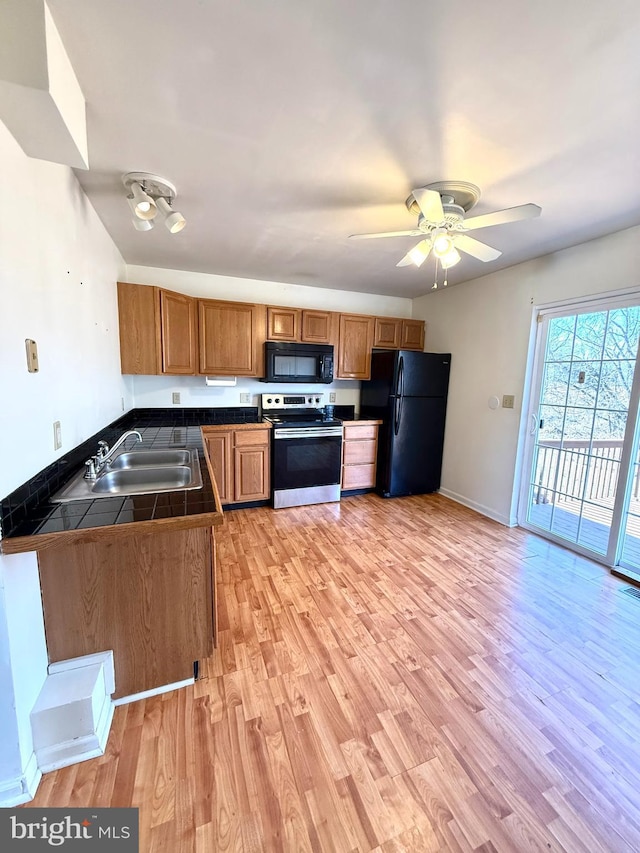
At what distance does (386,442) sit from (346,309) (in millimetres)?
1711

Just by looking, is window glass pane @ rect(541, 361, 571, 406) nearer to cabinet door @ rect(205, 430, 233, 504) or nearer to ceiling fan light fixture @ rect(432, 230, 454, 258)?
ceiling fan light fixture @ rect(432, 230, 454, 258)

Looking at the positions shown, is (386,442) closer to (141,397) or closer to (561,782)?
(141,397)

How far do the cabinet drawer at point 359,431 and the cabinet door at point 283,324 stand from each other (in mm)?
1129

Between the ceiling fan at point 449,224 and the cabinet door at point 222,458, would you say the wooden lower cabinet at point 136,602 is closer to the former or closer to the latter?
the ceiling fan at point 449,224

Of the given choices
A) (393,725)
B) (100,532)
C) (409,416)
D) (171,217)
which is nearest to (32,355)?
(100,532)

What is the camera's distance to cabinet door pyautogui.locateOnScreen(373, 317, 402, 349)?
4.06 m

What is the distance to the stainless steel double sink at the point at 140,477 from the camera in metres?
1.49

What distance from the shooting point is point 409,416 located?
383cm

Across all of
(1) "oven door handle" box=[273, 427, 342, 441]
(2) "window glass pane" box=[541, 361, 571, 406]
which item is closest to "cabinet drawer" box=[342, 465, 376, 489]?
(1) "oven door handle" box=[273, 427, 342, 441]

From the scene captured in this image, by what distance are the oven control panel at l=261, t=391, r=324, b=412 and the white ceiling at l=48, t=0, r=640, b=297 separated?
1.96 m

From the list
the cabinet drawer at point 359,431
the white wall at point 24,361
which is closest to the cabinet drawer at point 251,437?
the cabinet drawer at point 359,431

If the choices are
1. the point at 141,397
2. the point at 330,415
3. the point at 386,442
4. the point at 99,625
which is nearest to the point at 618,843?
the point at 99,625

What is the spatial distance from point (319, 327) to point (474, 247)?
2029 mm

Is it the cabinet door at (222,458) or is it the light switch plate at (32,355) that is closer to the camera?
the light switch plate at (32,355)
